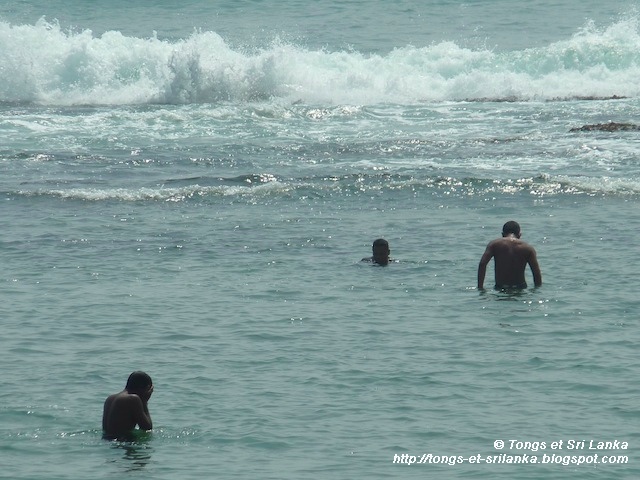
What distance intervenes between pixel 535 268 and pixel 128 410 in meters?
7.49

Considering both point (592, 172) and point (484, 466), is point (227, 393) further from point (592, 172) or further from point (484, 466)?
point (592, 172)

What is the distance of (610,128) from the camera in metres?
32.1

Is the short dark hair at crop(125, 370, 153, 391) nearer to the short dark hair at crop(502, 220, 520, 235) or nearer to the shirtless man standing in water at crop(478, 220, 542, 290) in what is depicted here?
the shirtless man standing in water at crop(478, 220, 542, 290)

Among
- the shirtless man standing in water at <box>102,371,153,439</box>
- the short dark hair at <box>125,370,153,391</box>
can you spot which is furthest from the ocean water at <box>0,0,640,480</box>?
the short dark hair at <box>125,370,153,391</box>

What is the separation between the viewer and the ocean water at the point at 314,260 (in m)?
13.0

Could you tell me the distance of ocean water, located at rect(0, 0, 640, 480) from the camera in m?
13.0

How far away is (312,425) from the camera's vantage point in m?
13.2

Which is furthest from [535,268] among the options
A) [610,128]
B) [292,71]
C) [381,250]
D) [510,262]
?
[292,71]

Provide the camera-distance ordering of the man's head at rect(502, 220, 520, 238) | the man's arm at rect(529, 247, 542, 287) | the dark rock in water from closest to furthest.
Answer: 1. the man's arm at rect(529, 247, 542, 287)
2. the man's head at rect(502, 220, 520, 238)
3. the dark rock in water

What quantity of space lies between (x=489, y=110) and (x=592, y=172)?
397 inches

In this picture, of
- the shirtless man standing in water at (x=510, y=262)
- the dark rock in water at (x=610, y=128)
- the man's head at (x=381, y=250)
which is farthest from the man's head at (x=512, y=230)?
the dark rock in water at (x=610, y=128)

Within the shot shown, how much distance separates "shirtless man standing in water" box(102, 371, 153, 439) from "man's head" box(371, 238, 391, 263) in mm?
7226

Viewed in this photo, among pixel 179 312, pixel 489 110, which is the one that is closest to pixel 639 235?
pixel 179 312

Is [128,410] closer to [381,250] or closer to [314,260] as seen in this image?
[381,250]
